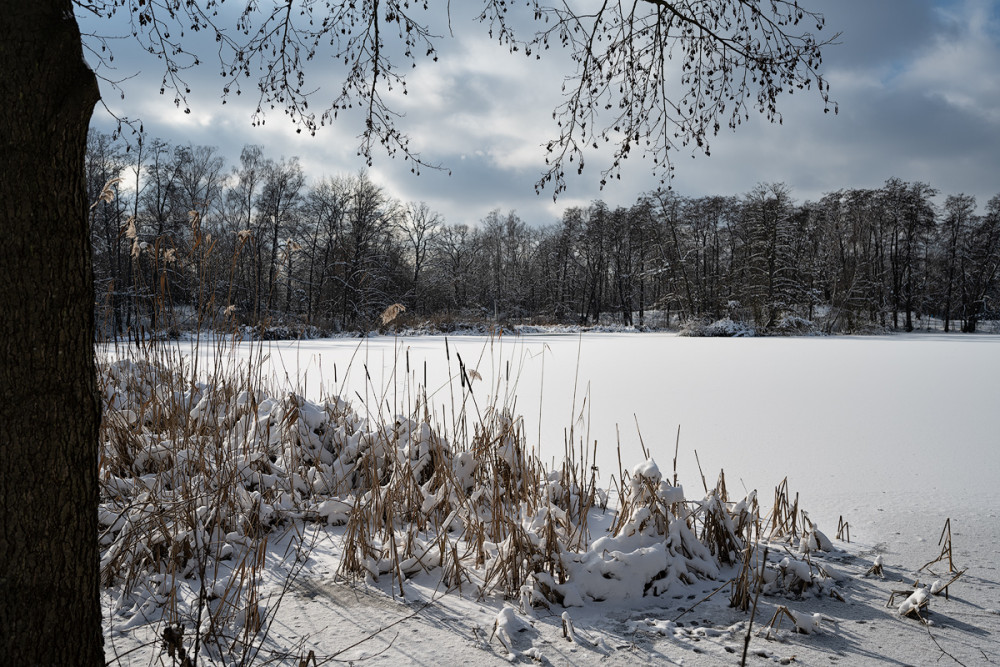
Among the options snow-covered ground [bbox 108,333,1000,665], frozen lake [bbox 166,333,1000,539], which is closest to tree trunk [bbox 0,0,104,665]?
snow-covered ground [bbox 108,333,1000,665]

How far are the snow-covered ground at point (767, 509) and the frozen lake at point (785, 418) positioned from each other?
20mm

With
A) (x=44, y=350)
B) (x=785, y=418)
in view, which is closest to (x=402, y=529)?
(x=44, y=350)

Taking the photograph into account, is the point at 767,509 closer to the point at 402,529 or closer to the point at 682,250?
the point at 402,529

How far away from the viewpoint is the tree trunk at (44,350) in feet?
2.99

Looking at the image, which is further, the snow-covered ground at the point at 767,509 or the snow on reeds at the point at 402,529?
the snow on reeds at the point at 402,529

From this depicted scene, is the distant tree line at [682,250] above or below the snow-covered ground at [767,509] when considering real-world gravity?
above

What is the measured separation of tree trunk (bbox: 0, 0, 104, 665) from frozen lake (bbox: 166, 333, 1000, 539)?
1.12 metres

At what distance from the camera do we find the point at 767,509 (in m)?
2.60

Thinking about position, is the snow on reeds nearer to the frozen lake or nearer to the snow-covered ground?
the snow-covered ground

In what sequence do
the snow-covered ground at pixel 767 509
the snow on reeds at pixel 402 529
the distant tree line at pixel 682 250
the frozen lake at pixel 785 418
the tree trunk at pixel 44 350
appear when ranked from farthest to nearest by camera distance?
1. the distant tree line at pixel 682 250
2. the frozen lake at pixel 785 418
3. the snow on reeds at pixel 402 529
4. the snow-covered ground at pixel 767 509
5. the tree trunk at pixel 44 350

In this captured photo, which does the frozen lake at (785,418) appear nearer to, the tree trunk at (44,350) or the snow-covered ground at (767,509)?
the snow-covered ground at (767,509)

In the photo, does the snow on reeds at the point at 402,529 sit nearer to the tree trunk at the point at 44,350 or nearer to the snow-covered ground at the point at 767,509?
the snow-covered ground at the point at 767,509

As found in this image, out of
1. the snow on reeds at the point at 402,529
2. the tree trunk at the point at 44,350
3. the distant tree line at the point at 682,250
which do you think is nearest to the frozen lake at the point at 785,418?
the snow on reeds at the point at 402,529

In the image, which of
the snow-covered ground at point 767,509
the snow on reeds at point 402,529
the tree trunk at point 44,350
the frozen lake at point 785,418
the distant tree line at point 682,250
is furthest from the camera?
the distant tree line at point 682,250
